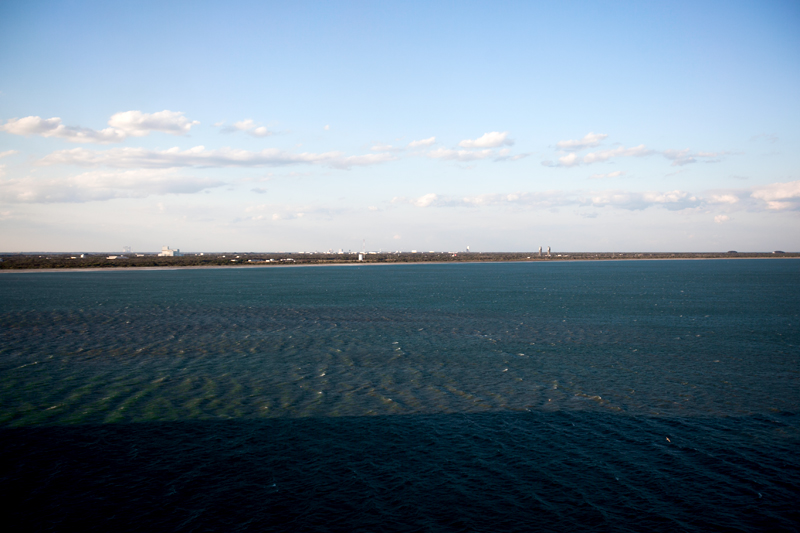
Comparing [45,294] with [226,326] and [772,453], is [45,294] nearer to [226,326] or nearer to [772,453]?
[226,326]

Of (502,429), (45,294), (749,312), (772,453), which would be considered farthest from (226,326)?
(749,312)

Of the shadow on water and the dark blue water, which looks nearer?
the shadow on water

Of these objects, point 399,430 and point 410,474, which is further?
point 399,430

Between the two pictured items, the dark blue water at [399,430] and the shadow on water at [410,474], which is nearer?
the shadow on water at [410,474]

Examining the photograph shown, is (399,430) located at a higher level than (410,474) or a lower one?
higher
